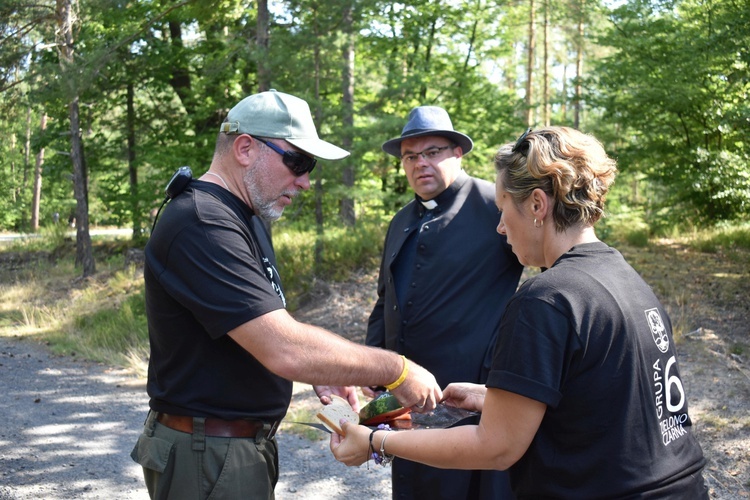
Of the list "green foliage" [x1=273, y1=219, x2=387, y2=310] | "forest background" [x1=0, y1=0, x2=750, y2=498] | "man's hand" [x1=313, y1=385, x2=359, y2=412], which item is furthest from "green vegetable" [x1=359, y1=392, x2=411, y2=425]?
"green foliage" [x1=273, y1=219, x2=387, y2=310]

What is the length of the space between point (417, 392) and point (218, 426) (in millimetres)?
730

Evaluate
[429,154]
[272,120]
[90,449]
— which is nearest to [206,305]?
[272,120]

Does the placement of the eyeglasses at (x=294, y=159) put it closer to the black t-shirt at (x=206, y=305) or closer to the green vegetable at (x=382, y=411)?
the black t-shirt at (x=206, y=305)

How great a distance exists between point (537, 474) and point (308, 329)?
85 centimetres

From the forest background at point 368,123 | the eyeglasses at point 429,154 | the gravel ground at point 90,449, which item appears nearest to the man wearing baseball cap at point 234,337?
the eyeglasses at point 429,154

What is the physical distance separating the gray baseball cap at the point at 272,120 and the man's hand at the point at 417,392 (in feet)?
2.91

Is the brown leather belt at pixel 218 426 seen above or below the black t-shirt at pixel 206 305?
below

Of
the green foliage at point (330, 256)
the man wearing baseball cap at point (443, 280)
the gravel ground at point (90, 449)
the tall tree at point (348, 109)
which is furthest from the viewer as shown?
the green foliage at point (330, 256)

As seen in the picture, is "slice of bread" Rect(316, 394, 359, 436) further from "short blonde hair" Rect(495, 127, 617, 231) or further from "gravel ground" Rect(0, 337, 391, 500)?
"gravel ground" Rect(0, 337, 391, 500)

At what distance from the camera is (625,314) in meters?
1.79

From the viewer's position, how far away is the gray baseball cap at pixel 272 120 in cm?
256

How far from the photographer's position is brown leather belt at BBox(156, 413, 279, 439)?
93.9 inches

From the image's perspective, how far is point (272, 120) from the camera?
2.57 meters

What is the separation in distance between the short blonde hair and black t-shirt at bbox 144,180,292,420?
89cm
